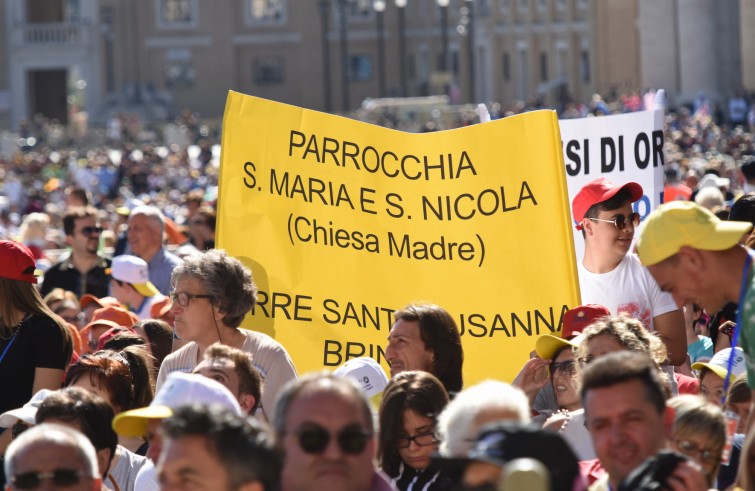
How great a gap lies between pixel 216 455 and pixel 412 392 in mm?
1515

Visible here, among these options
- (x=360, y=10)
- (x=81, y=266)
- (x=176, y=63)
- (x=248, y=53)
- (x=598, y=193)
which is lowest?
(x=81, y=266)

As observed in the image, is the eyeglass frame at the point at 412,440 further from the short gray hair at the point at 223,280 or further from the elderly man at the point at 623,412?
the short gray hair at the point at 223,280

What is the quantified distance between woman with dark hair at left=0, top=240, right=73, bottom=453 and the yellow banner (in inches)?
41.4

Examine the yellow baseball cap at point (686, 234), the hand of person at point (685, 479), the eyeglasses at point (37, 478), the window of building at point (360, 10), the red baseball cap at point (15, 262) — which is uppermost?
the window of building at point (360, 10)

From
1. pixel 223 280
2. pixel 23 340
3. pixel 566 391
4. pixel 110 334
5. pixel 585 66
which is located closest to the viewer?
pixel 566 391

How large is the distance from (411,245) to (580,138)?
1.64 metres

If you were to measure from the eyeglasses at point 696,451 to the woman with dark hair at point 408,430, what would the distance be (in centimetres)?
84

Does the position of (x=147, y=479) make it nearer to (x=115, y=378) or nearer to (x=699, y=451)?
(x=115, y=378)

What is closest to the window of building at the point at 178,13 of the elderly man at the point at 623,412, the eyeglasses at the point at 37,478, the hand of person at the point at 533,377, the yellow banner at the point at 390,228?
the yellow banner at the point at 390,228

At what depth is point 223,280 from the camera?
21.0 feet

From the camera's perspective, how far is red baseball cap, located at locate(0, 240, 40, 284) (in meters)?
6.63

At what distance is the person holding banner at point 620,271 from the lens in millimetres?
6812

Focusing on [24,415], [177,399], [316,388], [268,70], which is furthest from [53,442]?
[268,70]

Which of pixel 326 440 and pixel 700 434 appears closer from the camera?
pixel 326 440
